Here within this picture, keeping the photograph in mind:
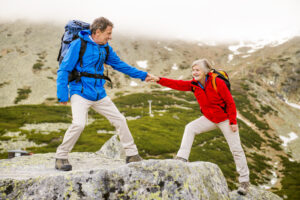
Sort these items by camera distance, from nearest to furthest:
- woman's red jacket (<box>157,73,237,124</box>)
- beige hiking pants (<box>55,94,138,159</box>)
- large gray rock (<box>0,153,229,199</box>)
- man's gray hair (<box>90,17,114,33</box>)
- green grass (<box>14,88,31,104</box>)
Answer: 1. large gray rock (<box>0,153,229,199</box>)
2. beige hiking pants (<box>55,94,138,159</box>)
3. man's gray hair (<box>90,17,114,33</box>)
4. woman's red jacket (<box>157,73,237,124</box>)
5. green grass (<box>14,88,31,104</box>)

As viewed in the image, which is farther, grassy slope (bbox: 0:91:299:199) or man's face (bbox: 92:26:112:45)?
grassy slope (bbox: 0:91:299:199)

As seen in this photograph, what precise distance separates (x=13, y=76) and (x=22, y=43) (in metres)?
50.9

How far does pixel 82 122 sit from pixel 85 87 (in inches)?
42.7

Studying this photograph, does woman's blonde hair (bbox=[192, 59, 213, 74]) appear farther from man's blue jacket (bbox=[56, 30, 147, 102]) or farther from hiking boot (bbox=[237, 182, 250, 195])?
hiking boot (bbox=[237, 182, 250, 195])

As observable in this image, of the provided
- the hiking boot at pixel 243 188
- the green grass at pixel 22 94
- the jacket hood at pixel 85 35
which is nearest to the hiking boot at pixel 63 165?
the jacket hood at pixel 85 35

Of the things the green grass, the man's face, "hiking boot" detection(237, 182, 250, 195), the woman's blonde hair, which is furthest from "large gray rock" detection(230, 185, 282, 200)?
the green grass

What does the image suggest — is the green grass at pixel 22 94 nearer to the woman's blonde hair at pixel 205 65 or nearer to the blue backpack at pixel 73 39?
the blue backpack at pixel 73 39

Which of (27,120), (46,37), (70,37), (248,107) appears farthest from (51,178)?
(46,37)

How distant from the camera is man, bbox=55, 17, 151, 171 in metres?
7.19

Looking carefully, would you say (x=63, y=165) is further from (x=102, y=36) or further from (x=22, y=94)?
(x=22, y=94)

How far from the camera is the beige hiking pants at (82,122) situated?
23.6 ft

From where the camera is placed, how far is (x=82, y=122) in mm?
7184

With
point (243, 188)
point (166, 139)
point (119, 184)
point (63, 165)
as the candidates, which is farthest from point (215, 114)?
point (166, 139)

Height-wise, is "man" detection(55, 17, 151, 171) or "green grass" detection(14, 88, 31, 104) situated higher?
"man" detection(55, 17, 151, 171)
